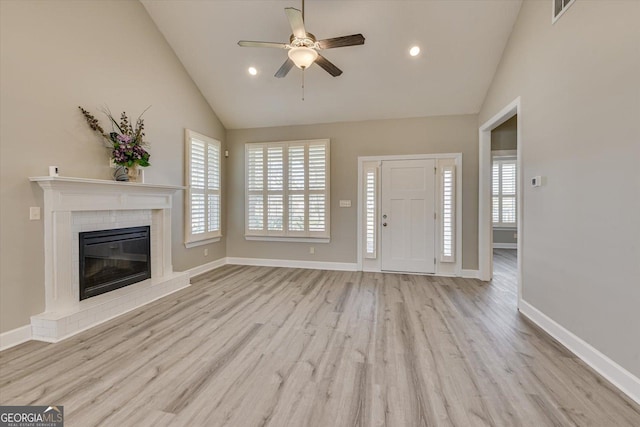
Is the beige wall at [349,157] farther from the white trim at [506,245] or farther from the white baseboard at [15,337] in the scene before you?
the white trim at [506,245]

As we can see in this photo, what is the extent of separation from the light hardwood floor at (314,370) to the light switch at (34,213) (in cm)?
117

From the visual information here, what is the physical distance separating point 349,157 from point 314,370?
156 inches

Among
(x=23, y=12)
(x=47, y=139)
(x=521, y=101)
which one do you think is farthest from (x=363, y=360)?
(x=23, y=12)

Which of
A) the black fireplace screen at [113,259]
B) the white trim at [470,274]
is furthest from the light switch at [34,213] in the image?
the white trim at [470,274]

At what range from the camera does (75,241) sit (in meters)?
2.92

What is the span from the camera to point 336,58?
4.20 meters

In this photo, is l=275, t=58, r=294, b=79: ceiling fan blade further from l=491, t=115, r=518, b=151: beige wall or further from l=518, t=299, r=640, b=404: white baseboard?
l=491, t=115, r=518, b=151: beige wall

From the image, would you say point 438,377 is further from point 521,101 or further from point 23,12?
point 23,12

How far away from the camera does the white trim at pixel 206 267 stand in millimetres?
4878

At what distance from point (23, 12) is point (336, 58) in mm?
3439

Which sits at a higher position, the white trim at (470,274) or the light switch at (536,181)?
the light switch at (536,181)

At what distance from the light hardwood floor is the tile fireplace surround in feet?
0.57

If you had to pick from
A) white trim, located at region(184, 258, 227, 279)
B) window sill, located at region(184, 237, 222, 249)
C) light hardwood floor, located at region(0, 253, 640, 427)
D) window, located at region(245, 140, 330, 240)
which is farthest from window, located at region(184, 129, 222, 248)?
light hardwood floor, located at region(0, 253, 640, 427)

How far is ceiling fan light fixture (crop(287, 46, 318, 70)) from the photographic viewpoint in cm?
282
